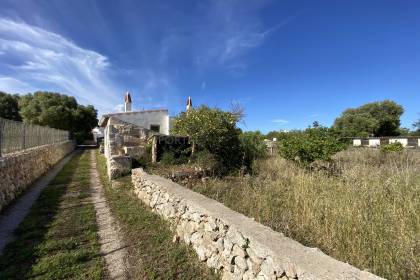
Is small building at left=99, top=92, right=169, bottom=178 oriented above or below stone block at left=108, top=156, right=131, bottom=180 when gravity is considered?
above

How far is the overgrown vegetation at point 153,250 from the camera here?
3367 mm

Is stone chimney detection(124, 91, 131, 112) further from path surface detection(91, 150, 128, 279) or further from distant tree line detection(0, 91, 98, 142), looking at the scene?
path surface detection(91, 150, 128, 279)

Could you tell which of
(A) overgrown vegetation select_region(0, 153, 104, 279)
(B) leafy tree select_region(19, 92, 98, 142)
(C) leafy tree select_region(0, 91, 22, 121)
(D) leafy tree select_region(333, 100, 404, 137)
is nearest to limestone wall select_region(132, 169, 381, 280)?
(A) overgrown vegetation select_region(0, 153, 104, 279)

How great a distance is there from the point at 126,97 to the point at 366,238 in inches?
964

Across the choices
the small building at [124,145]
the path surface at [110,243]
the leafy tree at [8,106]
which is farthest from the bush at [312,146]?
the leafy tree at [8,106]

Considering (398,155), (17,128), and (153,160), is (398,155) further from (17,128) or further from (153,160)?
(17,128)

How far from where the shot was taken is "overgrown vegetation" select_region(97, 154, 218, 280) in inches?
133

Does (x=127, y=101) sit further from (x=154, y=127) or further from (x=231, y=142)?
(x=231, y=142)

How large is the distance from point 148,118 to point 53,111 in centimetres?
1906

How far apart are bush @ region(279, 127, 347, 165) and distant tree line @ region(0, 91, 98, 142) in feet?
109

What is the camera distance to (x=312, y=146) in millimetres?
9289

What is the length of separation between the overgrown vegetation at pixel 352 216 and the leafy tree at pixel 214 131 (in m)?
3.78

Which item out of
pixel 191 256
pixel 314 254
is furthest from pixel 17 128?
pixel 314 254

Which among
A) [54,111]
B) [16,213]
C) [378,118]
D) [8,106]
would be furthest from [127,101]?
[378,118]
